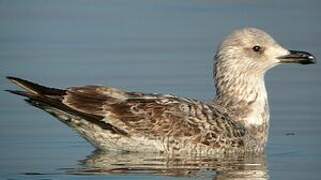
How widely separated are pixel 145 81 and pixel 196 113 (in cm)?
291

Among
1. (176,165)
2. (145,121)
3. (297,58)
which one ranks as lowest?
(176,165)

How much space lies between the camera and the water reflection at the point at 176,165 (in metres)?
14.6

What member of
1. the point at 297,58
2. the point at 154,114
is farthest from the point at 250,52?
the point at 154,114

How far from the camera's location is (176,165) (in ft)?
49.9

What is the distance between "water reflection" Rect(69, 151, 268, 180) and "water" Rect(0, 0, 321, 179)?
0.03 feet

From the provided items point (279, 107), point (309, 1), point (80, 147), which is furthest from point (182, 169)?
point (309, 1)

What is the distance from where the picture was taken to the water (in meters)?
15.0

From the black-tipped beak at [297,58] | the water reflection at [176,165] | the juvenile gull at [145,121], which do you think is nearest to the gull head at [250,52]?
the black-tipped beak at [297,58]

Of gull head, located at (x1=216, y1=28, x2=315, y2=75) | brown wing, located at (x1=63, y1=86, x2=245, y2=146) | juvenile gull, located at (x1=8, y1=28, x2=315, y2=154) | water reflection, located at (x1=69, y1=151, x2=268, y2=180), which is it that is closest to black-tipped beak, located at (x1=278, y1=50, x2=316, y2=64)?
gull head, located at (x1=216, y1=28, x2=315, y2=75)

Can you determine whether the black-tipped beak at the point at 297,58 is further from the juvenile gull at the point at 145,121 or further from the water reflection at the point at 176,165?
the water reflection at the point at 176,165

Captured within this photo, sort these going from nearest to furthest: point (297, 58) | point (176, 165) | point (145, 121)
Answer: point (176, 165)
point (145, 121)
point (297, 58)

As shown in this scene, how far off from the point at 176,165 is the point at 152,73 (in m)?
4.08

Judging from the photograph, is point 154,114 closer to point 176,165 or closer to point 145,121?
point 145,121

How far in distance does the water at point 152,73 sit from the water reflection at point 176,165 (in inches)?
0.4
